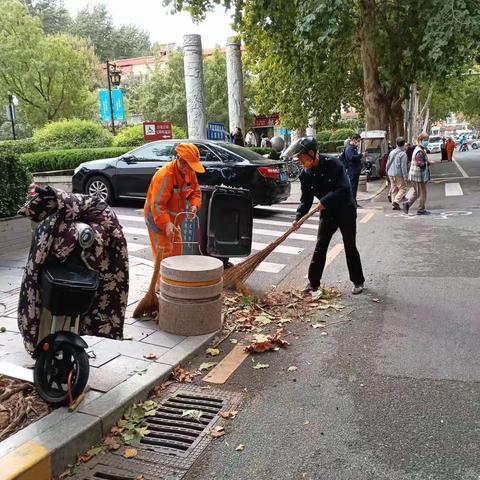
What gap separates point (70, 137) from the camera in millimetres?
21766

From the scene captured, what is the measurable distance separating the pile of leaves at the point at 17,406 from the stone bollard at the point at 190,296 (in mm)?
1455

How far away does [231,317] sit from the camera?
18.6 feet

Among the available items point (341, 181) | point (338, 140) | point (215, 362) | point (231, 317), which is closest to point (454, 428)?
point (215, 362)

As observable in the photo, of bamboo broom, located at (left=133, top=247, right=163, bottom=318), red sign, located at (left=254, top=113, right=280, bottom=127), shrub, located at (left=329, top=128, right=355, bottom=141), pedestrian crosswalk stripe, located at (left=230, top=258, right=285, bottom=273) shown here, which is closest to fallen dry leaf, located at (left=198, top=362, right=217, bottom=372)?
bamboo broom, located at (left=133, top=247, right=163, bottom=318)

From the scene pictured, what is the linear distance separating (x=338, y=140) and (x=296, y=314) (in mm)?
39190

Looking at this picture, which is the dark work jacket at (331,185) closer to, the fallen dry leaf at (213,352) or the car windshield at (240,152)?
the fallen dry leaf at (213,352)

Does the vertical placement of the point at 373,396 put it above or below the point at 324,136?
below

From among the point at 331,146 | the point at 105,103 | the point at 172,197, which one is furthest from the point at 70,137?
the point at 331,146

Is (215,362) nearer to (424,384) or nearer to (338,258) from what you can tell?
(424,384)

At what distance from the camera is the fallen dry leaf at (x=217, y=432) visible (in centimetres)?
349

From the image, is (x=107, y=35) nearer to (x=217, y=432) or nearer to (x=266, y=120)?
(x=266, y=120)

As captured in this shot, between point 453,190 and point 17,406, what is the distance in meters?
16.0

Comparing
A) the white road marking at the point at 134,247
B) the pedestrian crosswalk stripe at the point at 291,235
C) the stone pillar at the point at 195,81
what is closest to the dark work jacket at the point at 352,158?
the pedestrian crosswalk stripe at the point at 291,235

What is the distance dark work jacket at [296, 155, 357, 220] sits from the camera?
6.13 m
